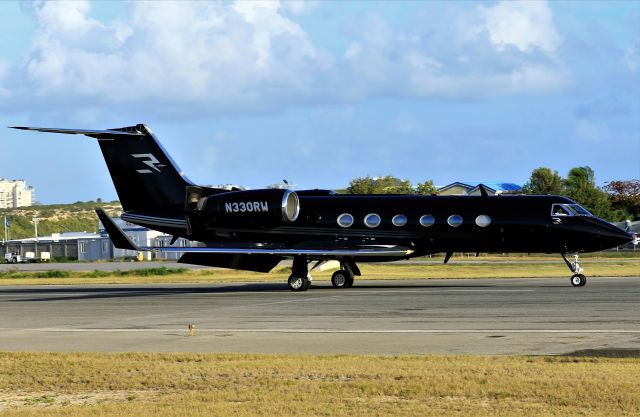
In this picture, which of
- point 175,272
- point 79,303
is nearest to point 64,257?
point 175,272

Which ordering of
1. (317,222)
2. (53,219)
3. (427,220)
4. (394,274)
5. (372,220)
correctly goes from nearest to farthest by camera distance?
(427,220) → (372,220) → (317,222) → (394,274) → (53,219)

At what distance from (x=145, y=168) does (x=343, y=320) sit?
15437 mm

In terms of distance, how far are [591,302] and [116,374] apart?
15.0m

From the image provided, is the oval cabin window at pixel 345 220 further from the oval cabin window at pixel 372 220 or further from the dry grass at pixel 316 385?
the dry grass at pixel 316 385

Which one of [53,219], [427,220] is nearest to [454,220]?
[427,220]

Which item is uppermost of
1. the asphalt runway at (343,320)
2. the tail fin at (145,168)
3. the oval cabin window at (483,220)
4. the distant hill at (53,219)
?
the distant hill at (53,219)

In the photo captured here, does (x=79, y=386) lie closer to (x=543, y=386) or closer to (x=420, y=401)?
(x=420, y=401)

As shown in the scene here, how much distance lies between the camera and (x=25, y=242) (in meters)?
112

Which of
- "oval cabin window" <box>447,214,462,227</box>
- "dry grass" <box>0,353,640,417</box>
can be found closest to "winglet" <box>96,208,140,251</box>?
"oval cabin window" <box>447,214,462,227</box>

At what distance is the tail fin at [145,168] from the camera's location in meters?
A: 35.3

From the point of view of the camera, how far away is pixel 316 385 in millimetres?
12719

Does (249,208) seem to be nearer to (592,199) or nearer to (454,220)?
(454,220)

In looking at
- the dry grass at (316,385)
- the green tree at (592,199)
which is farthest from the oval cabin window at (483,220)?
the green tree at (592,199)

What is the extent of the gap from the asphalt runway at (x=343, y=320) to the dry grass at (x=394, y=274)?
10352 millimetres
